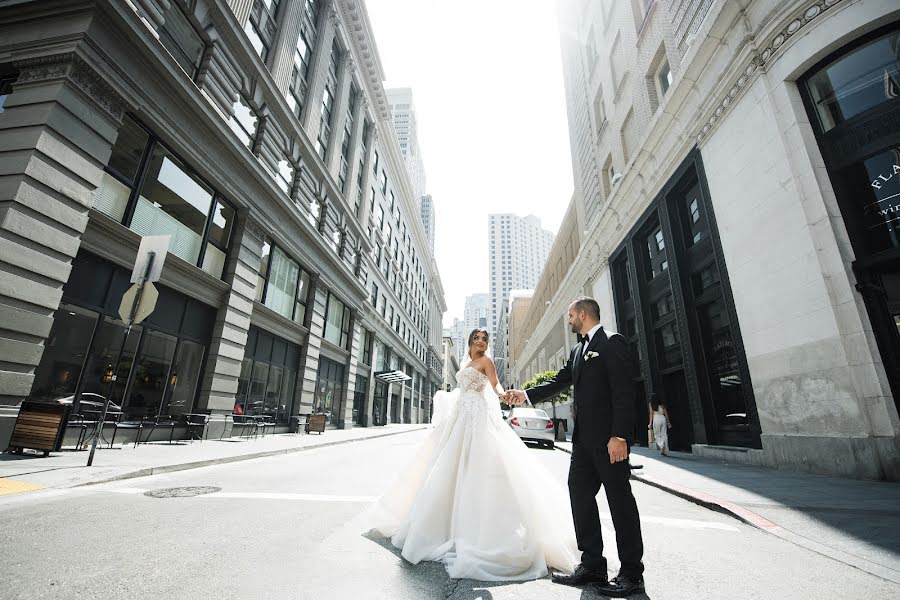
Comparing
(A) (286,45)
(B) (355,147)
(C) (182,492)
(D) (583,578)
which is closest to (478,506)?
(D) (583,578)

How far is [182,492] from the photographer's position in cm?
543

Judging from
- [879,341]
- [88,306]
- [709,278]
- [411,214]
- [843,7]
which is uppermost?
[411,214]

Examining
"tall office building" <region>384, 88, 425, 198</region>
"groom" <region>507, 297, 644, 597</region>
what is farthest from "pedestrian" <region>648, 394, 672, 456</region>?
"tall office building" <region>384, 88, 425, 198</region>

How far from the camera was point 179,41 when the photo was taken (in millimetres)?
11781

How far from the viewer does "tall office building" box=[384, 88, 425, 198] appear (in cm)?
6856

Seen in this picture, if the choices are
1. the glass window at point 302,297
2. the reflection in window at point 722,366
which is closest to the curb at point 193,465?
the glass window at point 302,297

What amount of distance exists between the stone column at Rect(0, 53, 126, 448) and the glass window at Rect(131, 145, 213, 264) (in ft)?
5.33

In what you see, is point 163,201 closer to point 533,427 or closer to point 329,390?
point 533,427

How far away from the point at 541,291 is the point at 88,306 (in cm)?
4178

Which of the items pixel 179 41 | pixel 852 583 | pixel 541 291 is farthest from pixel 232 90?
pixel 541 291

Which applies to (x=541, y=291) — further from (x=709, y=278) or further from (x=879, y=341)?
(x=879, y=341)

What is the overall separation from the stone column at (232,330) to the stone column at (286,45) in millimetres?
6519

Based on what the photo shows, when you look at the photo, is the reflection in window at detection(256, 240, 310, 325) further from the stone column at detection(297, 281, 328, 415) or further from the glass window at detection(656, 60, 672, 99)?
the glass window at detection(656, 60, 672, 99)

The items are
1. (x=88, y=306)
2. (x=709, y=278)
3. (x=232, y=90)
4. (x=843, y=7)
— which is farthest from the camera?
(x=232, y=90)
